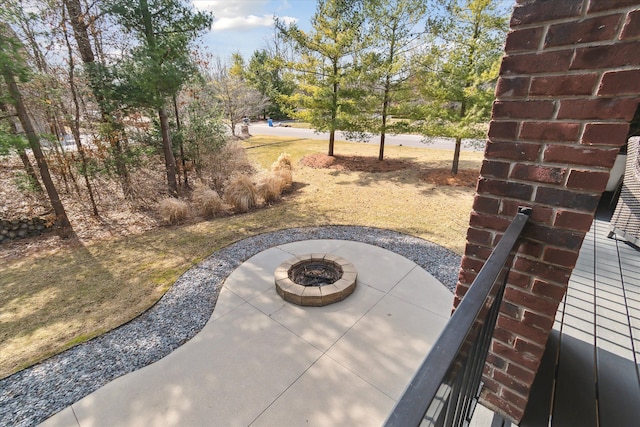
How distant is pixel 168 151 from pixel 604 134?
7.80 metres

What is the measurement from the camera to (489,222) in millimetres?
1242

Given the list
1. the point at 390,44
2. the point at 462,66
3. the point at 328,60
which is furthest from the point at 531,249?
the point at 328,60

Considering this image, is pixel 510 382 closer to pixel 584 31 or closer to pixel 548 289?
pixel 548 289

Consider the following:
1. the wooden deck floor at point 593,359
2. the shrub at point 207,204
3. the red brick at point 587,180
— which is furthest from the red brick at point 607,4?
the shrub at point 207,204

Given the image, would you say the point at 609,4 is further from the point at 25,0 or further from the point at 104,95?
the point at 25,0

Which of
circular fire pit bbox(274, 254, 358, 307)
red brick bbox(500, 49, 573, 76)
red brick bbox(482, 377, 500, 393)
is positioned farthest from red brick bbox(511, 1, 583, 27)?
circular fire pit bbox(274, 254, 358, 307)

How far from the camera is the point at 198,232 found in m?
5.48

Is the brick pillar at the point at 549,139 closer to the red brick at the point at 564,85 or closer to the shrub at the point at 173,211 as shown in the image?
the red brick at the point at 564,85

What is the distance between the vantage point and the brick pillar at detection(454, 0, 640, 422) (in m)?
0.87

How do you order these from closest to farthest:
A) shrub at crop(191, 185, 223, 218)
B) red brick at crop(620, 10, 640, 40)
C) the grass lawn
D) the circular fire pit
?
red brick at crop(620, 10, 640, 40) < the grass lawn < the circular fire pit < shrub at crop(191, 185, 223, 218)

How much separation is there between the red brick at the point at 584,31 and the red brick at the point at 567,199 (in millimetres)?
493

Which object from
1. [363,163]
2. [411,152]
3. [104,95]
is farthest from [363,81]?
[104,95]

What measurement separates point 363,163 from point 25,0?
29.8 feet

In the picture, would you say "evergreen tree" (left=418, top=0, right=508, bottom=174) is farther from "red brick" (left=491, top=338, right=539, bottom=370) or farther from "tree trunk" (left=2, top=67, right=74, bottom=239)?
"tree trunk" (left=2, top=67, right=74, bottom=239)
